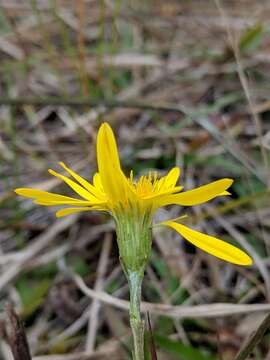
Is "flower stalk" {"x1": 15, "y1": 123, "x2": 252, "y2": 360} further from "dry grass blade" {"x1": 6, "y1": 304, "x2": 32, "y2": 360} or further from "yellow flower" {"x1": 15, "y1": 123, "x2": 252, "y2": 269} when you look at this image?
"dry grass blade" {"x1": 6, "y1": 304, "x2": 32, "y2": 360}

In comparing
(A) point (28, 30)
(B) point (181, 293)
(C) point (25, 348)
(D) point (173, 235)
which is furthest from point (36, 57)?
(C) point (25, 348)

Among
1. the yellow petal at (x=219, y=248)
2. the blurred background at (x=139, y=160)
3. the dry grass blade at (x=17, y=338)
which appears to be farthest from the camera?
the blurred background at (x=139, y=160)

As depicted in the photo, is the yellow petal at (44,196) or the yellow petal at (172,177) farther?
the yellow petal at (172,177)

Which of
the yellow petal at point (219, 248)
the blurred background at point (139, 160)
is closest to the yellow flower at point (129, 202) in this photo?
the yellow petal at point (219, 248)

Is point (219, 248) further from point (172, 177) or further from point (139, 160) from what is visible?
point (139, 160)

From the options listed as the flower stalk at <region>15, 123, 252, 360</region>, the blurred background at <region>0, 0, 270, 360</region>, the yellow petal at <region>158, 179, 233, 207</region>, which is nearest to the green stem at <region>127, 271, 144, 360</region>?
the flower stalk at <region>15, 123, 252, 360</region>

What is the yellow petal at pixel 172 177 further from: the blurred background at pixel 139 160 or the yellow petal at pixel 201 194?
the blurred background at pixel 139 160

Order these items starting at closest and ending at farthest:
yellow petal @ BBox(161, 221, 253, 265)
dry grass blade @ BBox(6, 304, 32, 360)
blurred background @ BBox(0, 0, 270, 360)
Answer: yellow petal @ BBox(161, 221, 253, 265)
dry grass blade @ BBox(6, 304, 32, 360)
blurred background @ BBox(0, 0, 270, 360)
